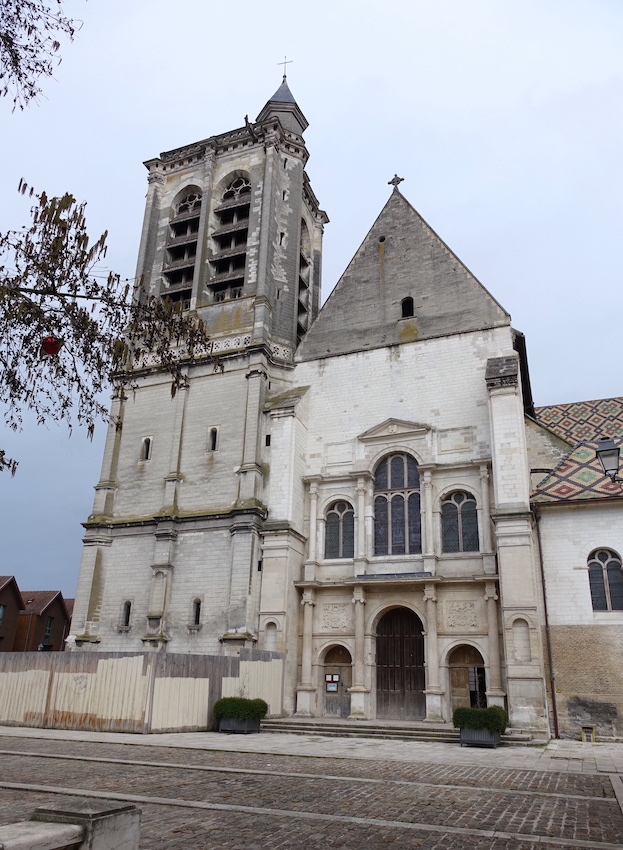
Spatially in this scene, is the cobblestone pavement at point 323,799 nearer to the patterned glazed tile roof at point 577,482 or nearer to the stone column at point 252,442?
the patterned glazed tile roof at point 577,482

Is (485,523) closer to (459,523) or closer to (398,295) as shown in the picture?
(459,523)

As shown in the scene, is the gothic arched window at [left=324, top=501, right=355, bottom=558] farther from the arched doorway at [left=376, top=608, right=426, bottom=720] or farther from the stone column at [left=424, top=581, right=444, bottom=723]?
the stone column at [left=424, top=581, right=444, bottom=723]

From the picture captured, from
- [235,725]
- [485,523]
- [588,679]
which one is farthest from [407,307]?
[235,725]

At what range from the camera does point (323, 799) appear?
27.8ft

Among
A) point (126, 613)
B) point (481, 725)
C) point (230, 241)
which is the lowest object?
point (481, 725)

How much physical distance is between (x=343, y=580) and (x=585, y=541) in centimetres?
764

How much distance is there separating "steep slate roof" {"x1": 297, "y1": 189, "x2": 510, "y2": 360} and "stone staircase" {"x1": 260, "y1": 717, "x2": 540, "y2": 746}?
13102 millimetres

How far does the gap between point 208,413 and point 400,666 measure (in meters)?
11.5

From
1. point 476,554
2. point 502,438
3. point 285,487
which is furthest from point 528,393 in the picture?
point 285,487

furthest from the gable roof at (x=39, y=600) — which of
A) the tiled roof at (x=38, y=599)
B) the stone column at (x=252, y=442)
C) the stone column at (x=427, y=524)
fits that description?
the stone column at (x=427, y=524)

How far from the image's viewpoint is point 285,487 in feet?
79.1

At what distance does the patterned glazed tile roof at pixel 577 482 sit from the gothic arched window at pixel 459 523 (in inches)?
81.9

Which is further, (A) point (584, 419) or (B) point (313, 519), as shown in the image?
(A) point (584, 419)

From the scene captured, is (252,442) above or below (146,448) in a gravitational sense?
below
